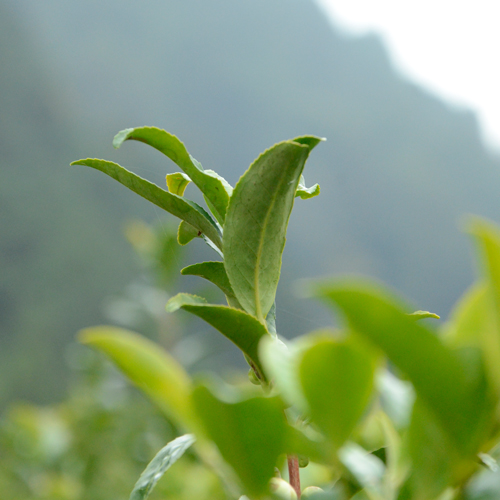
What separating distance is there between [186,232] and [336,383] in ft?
0.60

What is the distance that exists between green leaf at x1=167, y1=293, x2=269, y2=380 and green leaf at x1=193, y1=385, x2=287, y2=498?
67mm

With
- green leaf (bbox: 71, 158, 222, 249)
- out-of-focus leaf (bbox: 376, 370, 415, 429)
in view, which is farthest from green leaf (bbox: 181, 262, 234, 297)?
out-of-focus leaf (bbox: 376, 370, 415, 429)

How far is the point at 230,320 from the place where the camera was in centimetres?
20

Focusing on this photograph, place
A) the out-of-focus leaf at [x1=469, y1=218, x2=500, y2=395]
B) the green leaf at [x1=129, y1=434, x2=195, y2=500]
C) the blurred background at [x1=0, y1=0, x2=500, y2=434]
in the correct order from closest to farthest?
the out-of-focus leaf at [x1=469, y1=218, x2=500, y2=395]
the green leaf at [x1=129, y1=434, x2=195, y2=500]
the blurred background at [x1=0, y1=0, x2=500, y2=434]

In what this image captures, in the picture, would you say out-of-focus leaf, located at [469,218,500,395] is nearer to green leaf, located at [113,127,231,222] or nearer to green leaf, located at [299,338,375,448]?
green leaf, located at [299,338,375,448]

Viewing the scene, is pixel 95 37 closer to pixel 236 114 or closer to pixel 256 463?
pixel 236 114

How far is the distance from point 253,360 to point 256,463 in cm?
10

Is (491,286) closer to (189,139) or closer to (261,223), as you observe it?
(261,223)

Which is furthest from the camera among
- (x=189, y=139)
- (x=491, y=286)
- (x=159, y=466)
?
(x=189, y=139)

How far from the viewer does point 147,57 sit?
25.7 ft

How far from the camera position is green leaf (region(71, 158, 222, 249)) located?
0.24 meters

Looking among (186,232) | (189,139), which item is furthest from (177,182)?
(189,139)

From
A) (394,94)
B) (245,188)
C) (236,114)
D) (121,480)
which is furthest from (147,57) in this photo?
(245,188)

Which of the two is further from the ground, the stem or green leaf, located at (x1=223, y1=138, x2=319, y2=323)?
green leaf, located at (x1=223, y1=138, x2=319, y2=323)
